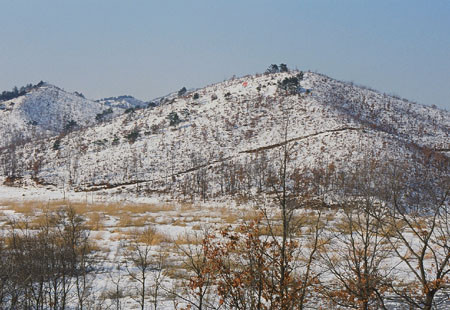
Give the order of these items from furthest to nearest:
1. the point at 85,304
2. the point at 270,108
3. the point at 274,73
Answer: the point at 274,73, the point at 270,108, the point at 85,304

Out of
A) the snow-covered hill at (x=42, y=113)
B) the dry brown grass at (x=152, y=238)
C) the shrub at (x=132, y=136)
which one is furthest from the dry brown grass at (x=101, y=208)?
the snow-covered hill at (x=42, y=113)

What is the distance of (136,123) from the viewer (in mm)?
81062

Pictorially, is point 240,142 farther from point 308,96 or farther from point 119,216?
point 119,216

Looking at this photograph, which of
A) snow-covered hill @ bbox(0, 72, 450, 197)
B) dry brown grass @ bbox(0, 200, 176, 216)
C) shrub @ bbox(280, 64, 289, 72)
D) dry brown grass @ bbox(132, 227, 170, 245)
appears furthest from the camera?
shrub @ bbox(280, 64, 289, 72)

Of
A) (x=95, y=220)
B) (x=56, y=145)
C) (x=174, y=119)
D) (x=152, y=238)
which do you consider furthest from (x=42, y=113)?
(x=152, y=238)

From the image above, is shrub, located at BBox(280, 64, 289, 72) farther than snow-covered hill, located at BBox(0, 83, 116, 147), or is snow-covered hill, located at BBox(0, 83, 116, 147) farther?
snow-covered hill, located at BBox(0, 83, 116, 147)

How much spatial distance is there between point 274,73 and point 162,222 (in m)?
74.8

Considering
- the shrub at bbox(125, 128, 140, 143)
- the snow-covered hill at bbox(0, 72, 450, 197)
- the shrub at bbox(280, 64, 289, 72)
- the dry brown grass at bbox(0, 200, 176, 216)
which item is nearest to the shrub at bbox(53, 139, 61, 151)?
the snow-covered hill at bbox(0, 72, 450, 197)

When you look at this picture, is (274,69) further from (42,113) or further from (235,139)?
(42,113)

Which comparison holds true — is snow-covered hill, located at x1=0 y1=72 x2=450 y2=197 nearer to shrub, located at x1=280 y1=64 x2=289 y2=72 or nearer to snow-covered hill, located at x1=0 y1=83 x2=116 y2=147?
shrub, located at x1=280 y1=64 x2=289 y2=72

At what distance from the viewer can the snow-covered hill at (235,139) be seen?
166 ft

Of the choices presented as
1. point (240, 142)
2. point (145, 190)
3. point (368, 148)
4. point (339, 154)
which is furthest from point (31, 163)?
point (368, 148)

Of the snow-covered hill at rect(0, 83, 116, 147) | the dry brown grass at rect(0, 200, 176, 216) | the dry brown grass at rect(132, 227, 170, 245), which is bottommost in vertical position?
the dry brown grass at rect(132, 227, 170, 245)

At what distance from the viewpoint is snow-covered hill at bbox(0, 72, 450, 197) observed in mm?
50594
